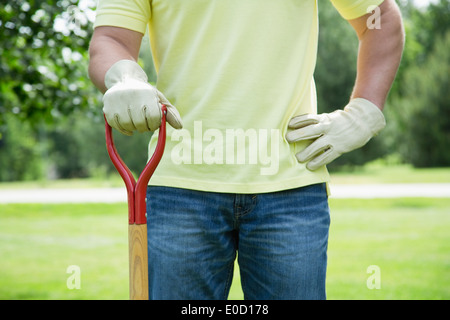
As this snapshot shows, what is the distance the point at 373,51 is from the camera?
162 cm

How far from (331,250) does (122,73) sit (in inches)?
225

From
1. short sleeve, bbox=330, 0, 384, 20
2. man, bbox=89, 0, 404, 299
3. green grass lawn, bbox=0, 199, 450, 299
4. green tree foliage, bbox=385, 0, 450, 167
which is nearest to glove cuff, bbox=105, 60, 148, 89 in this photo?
man, bbox=89, 0, 404, 299

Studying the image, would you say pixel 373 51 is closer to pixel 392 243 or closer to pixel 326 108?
pixel 392 243

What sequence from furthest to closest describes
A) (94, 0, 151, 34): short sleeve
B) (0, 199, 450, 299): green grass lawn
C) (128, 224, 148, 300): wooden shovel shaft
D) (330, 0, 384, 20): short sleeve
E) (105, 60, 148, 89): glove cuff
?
(0, 199, 450, 299): green grass lawn, (330, 0, 384, 20): short sleeve, (94, 0, 151, 34): short sleeve, (105, 60, 148, 89): glove cuff, (128, 224, 148, 300): wooden shovel shaft

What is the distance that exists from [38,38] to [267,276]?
10.0 ft

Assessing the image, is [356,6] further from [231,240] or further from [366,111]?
[231,240]

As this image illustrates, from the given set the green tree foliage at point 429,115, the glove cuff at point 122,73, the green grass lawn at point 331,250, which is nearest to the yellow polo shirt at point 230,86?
the glove cuff at point 122,73

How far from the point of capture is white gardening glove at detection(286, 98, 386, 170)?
4.98ft

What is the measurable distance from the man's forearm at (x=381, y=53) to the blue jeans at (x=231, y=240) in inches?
16.5

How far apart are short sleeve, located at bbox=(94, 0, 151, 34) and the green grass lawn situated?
143 inches

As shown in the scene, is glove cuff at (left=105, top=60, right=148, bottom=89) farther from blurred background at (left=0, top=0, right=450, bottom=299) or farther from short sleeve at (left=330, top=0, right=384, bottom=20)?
blurred background at (left=0, top=0, right=450, bottom=299)

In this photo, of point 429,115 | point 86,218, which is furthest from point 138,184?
point 429,115

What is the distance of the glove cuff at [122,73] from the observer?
1375 millimetres

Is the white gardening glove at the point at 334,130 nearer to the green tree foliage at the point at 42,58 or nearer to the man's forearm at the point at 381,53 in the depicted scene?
the man's forearm at the point at 381,53
